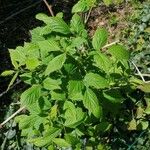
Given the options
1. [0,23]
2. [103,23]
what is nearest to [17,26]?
[0,23]

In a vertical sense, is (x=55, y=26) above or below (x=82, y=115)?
above

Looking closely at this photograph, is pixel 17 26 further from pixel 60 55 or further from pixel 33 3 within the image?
pixel 60 55

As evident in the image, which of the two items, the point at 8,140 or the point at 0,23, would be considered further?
the point at 0,23

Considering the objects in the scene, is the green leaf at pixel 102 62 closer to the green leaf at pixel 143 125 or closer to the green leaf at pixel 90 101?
the green leaf at pixel 90 101

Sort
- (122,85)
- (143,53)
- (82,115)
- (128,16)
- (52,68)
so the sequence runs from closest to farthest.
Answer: (52,68) → (82,115) → (122,85) → (143,53) → (128,16)

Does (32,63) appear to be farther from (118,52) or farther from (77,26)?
(118,52)

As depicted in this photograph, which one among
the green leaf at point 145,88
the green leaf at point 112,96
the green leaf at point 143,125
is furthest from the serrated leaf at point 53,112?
the green leaf at point 143,125

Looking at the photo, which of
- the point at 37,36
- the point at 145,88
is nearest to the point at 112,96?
the point at 145,88
